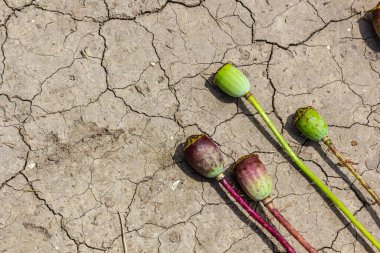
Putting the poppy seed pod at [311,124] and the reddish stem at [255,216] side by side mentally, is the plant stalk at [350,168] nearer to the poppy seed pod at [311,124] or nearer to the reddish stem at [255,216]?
the poppy seed pod at [311,124]

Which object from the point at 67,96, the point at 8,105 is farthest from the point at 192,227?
the point at 8,105

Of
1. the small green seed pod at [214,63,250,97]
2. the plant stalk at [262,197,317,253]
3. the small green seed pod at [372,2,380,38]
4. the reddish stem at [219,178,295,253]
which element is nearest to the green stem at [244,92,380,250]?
the small green seed pod at [214,63,250,97]

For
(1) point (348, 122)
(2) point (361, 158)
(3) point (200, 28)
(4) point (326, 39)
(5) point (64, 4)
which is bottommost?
(2) point (361, 158)

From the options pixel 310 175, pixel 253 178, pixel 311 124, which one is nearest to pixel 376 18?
pixel 311 124

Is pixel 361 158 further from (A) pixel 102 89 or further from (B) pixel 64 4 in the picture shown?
(B) pixel 64 4

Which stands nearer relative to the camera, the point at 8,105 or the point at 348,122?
the point at 8,105

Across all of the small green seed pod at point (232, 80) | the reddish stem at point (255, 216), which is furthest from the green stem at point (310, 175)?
the reddish stem at point (255, 216)

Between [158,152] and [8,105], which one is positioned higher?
[8,105]

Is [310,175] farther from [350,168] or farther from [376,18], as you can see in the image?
[376,18]
